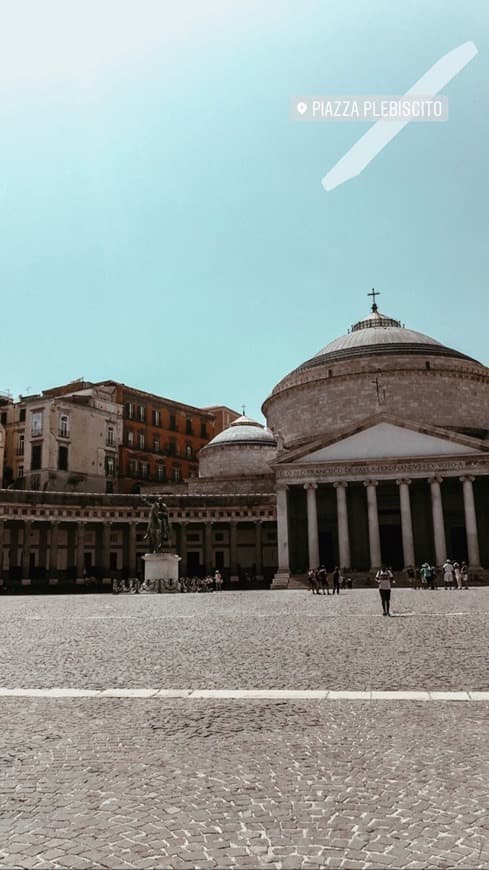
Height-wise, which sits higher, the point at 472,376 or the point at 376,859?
the point at 472,376

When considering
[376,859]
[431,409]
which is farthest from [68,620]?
[431,409]

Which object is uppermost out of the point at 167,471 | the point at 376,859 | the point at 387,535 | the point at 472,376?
the point at 472,376

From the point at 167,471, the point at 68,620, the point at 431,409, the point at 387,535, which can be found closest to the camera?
A: the point at 68,620

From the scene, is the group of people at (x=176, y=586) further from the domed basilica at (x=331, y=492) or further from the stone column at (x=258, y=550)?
the stone column at (x=258, y=550)

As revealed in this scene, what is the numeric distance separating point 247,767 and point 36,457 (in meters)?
51.6

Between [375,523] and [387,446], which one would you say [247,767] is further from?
[387,446]

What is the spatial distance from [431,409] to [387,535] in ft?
34.6

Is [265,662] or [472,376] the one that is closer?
[265,662]

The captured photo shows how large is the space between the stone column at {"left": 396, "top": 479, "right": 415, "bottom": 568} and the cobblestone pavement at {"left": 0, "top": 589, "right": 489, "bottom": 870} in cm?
2811

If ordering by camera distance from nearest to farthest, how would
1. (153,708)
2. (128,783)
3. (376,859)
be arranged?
(376,859), (128,783), (153,708)

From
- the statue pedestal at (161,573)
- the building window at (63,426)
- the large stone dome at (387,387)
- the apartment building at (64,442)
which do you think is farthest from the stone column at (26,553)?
the large stone dome at (387,387)

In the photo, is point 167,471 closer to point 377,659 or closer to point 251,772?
point 377,659

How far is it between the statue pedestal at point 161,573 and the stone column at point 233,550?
12801 millimetres

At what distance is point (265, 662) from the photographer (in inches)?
407
